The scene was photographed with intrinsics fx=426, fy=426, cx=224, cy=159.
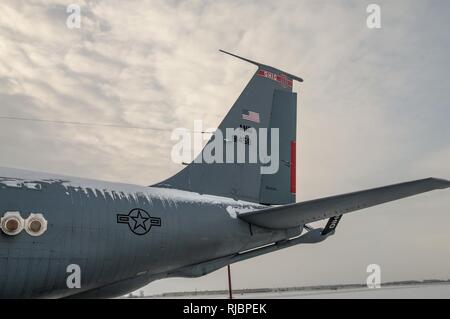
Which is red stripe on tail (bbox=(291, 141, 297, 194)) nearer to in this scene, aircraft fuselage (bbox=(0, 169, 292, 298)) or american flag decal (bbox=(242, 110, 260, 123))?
american flag decal (bbox=(242, 110, 260, 123))

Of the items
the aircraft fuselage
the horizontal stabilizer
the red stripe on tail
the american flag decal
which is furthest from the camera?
the red stripe on tail

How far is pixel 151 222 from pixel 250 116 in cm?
544

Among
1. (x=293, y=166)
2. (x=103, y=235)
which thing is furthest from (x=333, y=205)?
(x=103, y=235)

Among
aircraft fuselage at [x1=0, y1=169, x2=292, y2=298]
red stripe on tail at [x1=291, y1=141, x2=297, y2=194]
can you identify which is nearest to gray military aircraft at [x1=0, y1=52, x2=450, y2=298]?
aircraft fuselage at [x1=0, y1=169, x2=292, y2=298]

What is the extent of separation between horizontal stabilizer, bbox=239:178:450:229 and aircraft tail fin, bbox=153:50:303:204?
176 centimetres

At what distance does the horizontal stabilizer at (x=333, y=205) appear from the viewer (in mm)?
8992

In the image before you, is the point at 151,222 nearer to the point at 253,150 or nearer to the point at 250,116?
the point at 253,150

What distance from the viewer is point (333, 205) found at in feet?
33.0

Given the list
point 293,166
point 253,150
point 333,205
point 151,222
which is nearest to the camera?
point 151,222

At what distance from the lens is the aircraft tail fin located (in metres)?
12.7

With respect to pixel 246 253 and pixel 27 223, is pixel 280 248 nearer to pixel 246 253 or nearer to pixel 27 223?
pixel 246 253
